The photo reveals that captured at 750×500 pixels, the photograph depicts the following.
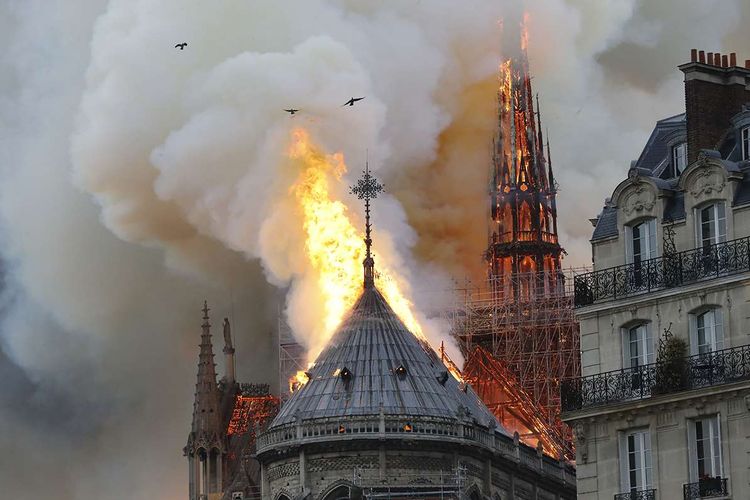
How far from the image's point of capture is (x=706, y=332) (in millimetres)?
76000

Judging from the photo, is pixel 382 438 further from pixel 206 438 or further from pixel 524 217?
pixel 524 217

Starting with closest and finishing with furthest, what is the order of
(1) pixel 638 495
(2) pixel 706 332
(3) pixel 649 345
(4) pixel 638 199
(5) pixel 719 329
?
(5) pixel 719 329, (1) pixel 638 495, (2) pixel 706 332, (3) pixel 649 345, (4) pixel 638 199

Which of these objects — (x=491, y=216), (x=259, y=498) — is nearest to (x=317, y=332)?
(x=259, y=498)

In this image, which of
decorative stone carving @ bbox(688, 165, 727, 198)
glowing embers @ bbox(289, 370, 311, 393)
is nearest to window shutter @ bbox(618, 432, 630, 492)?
decorative stone carving @ bbox(688, 165, 727, 198)

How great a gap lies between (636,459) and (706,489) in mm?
3056

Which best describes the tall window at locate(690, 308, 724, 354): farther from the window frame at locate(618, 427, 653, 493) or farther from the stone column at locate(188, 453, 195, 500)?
the stone column at locate(188, 453, 195, 500)

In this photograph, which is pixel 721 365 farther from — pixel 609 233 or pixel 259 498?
pixel 259 498

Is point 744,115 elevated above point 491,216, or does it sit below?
below

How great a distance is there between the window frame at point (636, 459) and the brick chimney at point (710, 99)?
299 inches

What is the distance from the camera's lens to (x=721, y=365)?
74938 millimetres

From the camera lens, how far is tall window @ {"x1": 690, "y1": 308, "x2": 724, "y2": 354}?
75.5 metres

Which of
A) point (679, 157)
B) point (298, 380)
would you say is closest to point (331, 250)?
point (298, 380)

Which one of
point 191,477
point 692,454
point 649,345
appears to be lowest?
point 692,454

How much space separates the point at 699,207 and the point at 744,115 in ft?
10.5
